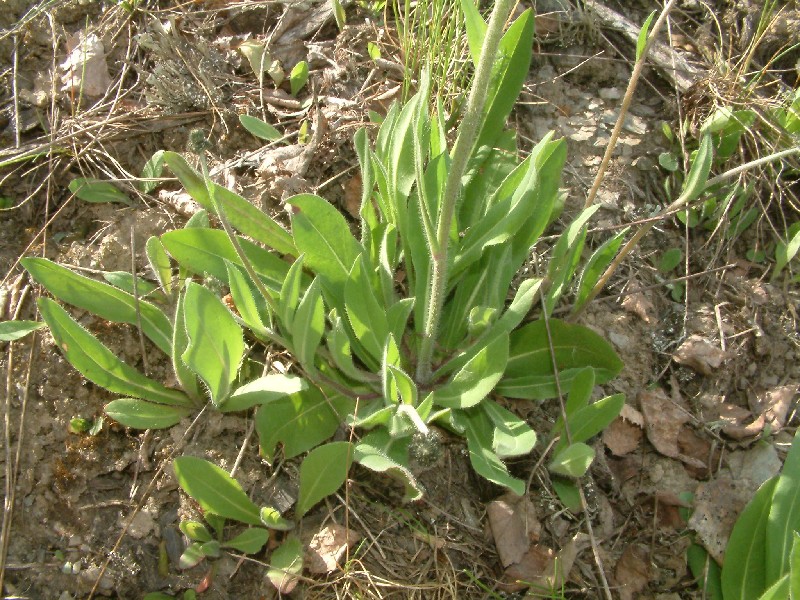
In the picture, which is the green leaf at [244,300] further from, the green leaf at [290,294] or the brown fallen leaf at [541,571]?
the brown fallen leaf at [541,571]

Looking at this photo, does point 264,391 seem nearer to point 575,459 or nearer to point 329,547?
point 329,547

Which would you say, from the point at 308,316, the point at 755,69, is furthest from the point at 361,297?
the point at 755,69

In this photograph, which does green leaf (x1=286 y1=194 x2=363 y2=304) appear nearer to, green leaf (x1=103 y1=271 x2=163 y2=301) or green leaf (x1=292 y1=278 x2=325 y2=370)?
green leaf (x1=292 y1=278 x2=325 y2=370)

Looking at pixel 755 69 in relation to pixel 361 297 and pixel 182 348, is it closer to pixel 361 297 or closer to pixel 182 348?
pixel 361 297

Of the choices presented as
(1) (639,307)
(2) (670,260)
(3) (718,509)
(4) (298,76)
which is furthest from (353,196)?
(3) (718,509)

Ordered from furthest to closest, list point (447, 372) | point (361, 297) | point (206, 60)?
point (206, 60) → point (447, 372) → point (361, 297)

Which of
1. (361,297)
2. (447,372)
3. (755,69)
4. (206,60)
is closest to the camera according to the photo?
(361,297)
